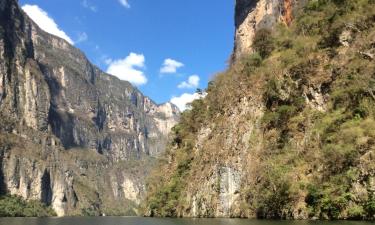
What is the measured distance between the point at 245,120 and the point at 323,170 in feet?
65.6

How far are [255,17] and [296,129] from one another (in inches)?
2161

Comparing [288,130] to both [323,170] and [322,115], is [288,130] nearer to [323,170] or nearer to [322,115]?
[322,115]

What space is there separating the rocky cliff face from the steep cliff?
48.2 ft

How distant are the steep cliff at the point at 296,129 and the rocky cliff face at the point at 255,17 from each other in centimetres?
1468

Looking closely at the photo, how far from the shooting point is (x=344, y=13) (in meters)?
58.1

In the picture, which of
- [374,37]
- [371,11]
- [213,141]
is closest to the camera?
[374,37]

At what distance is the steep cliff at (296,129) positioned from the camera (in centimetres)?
4200

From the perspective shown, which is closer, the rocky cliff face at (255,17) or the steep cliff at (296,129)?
the steep cliff at (296,129)

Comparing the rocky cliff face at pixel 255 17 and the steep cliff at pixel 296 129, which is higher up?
the rocky cliff face at pixel 255 17

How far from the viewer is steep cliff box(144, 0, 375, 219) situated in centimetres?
4200

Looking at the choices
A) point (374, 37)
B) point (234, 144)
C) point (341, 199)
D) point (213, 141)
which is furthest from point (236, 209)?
→ point (374, 37)

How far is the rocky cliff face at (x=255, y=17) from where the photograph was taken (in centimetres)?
9138

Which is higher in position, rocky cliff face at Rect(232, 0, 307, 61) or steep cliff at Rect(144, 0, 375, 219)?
rocky cliff face at Rect(232, 0, 307, 61)

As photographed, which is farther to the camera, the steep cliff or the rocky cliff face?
the rocky cliff face
